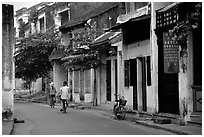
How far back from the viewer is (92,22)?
2992 centimetres

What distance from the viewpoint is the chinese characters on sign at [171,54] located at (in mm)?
15594

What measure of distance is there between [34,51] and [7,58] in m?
21.5

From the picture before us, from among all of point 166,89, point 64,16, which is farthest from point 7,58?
point 64,16

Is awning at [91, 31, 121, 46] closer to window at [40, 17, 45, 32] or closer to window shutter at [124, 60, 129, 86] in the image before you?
window shutter at [124, 60, 129, 86]

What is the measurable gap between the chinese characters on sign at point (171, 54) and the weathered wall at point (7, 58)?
511 centimetres

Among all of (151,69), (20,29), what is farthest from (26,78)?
(151,69)

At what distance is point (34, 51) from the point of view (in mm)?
37406

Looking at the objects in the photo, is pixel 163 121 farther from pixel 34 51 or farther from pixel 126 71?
pixel 34 51

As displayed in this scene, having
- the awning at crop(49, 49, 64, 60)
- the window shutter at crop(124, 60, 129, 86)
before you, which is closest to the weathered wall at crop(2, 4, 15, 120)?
the window shutter at crop(124, 60, 129, 86)

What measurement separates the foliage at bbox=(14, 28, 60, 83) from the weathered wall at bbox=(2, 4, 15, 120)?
68.6 ft

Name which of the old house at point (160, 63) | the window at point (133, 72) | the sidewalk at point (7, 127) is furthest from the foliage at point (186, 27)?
the window at point (133, 72)

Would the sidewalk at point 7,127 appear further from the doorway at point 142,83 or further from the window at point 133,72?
the window at point 133,72

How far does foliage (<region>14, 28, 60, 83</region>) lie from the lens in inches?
1465

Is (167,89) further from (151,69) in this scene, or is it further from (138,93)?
(138,93)
